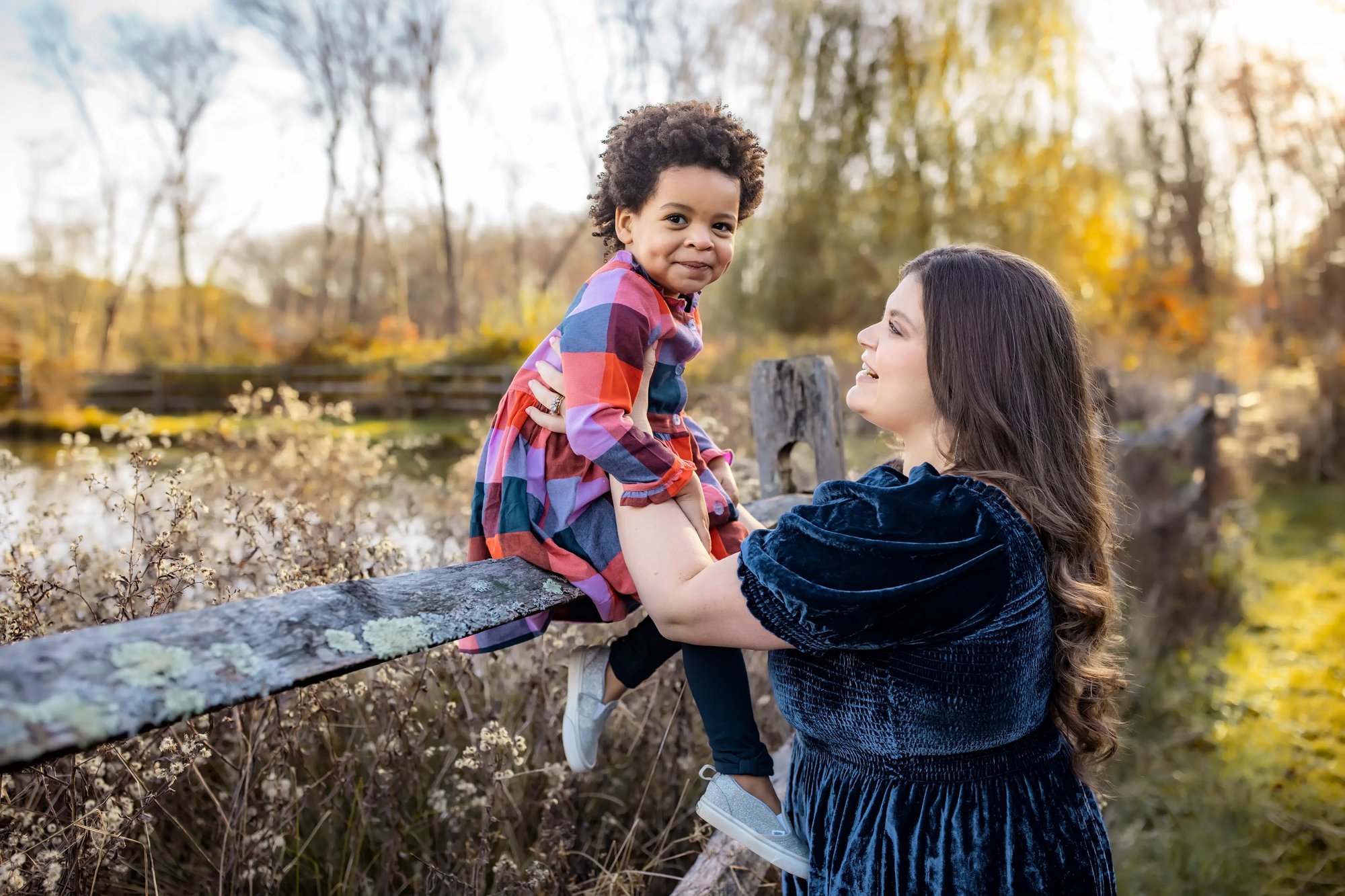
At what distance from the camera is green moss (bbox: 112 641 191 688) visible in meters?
0.87

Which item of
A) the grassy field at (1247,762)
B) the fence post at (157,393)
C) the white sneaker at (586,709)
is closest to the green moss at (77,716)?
the white sneaker at (586,709)

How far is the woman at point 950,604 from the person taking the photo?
1.38 metres

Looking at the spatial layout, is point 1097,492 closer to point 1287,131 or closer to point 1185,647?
point 1185,647

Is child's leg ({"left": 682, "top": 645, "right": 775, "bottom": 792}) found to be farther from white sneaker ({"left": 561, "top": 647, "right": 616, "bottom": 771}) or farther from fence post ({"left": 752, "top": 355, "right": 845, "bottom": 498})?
fence post ({"left": 752, "top": 355, "right": 845, "bottom": 498})

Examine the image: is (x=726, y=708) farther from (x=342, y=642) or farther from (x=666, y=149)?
(x=666, y=149)

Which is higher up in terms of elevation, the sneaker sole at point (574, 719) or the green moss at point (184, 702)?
the green moss at point (184, 702)

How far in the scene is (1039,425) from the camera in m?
1.54

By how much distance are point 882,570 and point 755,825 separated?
Result: 67cm

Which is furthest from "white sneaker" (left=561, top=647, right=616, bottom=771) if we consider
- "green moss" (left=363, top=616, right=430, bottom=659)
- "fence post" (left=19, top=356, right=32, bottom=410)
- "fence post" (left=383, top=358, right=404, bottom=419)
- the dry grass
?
"fence post" (left=19, top=356, right=32, bottom=410)

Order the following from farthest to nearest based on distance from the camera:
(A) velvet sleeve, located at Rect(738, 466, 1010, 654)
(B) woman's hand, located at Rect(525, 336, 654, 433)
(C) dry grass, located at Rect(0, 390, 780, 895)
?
(C) dry grass, located at Rect(0, 390, 780, 895), (B) woman's hand, located at Rect(525, 336, 654, 433), (A) velvet sleeve, located at Rect(738, 466, 1010, 654)

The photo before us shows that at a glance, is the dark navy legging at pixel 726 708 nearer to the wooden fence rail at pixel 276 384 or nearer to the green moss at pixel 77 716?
the green moss at pixel 77 716

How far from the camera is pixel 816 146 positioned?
1357cm

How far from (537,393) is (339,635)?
76 centimetres

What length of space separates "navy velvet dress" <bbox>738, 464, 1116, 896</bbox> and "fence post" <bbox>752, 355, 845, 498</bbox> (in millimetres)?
1415
